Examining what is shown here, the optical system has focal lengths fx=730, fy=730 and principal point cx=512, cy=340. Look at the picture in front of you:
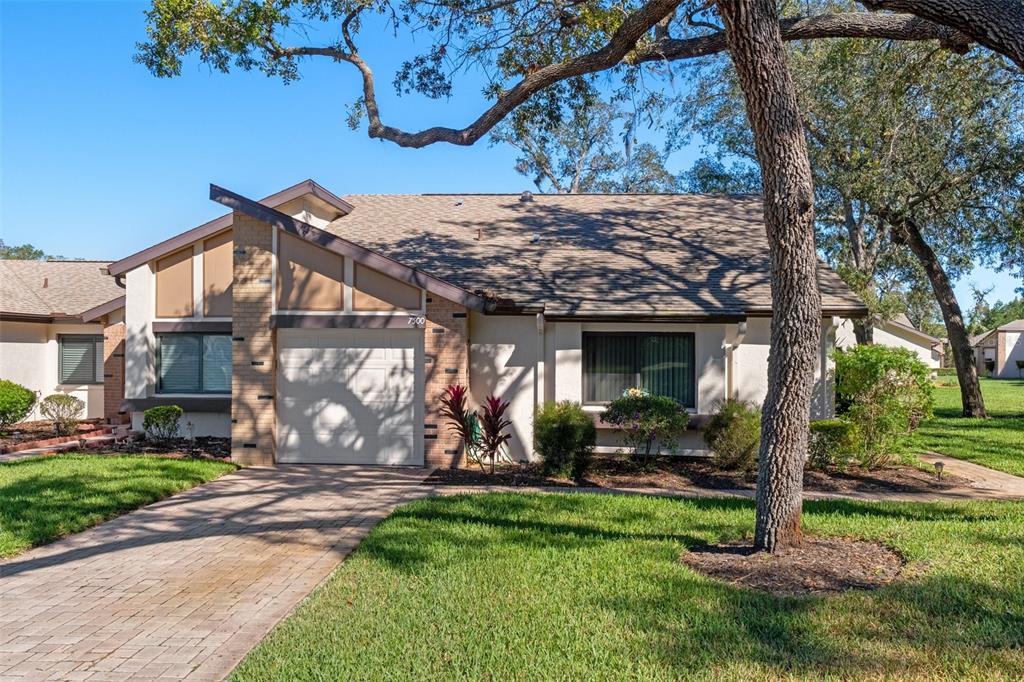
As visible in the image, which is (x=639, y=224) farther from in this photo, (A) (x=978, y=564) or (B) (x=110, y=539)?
(B) (x=110, y=539)

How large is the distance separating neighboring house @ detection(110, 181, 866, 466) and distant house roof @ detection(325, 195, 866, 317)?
0.21 ft

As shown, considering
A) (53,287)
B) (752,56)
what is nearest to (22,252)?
(53,287)

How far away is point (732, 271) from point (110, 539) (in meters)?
11.2

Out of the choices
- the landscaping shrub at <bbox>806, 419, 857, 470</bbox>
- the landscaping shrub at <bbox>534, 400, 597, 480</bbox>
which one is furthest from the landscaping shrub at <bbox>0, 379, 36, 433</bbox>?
the landscaping shrub at <bbox>806, 419, 857, 470</bbox>

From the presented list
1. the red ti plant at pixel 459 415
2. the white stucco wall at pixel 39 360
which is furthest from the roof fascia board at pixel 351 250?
the white stucco wall at pixel 39 360

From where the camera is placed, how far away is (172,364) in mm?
15016

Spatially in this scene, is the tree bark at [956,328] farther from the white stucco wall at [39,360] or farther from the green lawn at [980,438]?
the white stucco wall at [39,360]

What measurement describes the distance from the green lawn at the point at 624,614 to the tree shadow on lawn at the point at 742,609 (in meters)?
0.01

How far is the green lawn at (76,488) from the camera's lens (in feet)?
26.6

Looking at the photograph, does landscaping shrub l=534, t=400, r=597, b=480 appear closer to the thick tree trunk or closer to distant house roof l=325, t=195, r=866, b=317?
distant house roof l=325, t=195, r=866, b=317

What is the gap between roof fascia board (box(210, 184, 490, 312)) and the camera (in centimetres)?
1195

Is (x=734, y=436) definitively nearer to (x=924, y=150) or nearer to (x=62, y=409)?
(x=924, y=150)

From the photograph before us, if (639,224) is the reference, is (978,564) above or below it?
below

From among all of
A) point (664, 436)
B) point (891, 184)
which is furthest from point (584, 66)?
point (891, 184)
